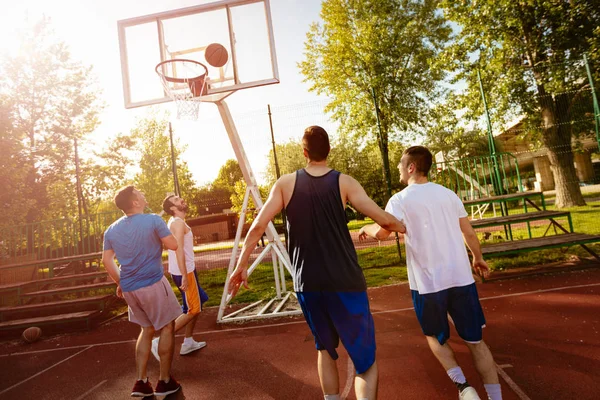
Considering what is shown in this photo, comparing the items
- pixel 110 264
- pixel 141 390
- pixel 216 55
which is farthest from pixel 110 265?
pixel 216 55

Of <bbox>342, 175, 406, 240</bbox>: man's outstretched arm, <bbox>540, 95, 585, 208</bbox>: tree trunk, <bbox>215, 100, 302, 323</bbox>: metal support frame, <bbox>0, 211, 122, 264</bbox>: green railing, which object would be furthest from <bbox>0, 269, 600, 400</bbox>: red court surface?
<bbox>540, 95, 585, 208</bbox>: tree trunk

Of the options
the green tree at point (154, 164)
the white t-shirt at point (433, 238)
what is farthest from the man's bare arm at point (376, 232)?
the green tree at point (154, 164)

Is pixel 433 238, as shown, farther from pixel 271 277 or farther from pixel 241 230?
pixel 271 277

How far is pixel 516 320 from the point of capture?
425cm

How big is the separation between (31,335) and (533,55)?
19.0 meters

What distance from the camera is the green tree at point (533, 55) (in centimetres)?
1312

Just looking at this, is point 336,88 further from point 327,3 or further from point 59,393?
point 59,393

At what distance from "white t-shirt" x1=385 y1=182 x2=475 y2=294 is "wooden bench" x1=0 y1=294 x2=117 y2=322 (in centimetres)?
701

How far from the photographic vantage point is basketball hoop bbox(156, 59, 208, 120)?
5816 millimetres

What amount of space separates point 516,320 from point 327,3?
19.7m

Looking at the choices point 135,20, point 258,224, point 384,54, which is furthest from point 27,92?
point 258,224

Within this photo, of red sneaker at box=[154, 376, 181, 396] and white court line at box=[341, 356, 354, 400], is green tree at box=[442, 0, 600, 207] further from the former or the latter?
red sneaker at box=[154, 376, 181, 396]

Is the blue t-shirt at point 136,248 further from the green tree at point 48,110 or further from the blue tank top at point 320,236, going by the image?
the green tree at point 48,110

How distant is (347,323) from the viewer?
2.10 meters
